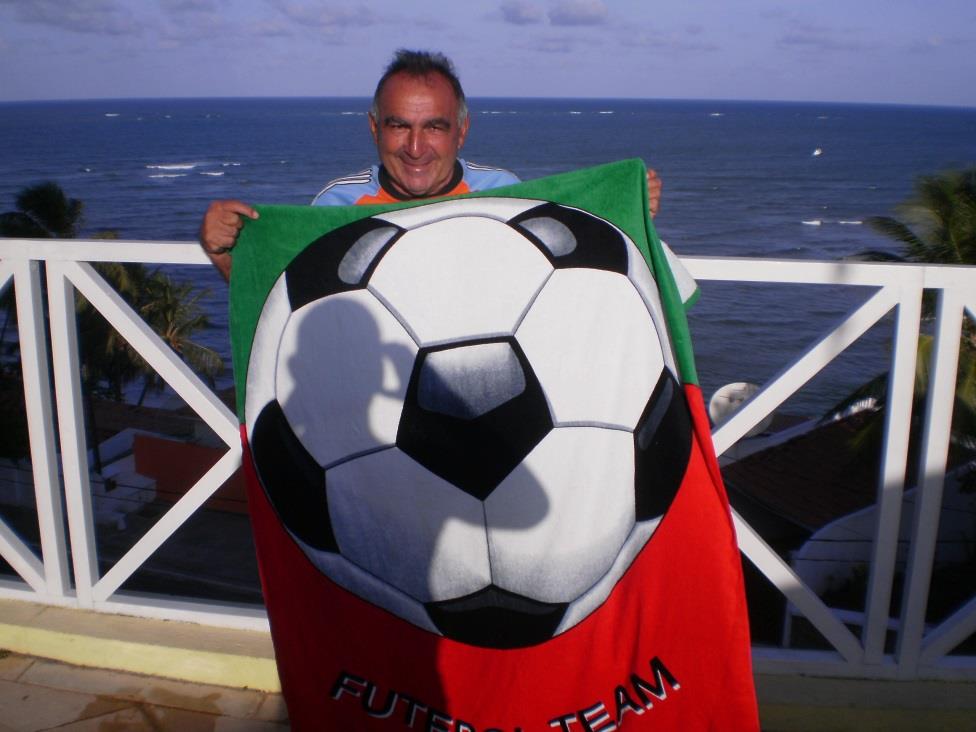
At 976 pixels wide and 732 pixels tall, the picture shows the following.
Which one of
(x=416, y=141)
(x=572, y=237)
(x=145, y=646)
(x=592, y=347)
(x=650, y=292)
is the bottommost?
(x=145, y=646)

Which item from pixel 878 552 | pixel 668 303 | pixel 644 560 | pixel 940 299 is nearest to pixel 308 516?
pixel 644 560

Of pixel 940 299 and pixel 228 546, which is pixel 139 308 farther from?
pixel 940 299

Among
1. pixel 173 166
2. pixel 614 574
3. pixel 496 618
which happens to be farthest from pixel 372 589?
pixel 173 166

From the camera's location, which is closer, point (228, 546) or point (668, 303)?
point (668, 303)

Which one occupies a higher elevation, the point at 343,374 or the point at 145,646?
the point at 343,374

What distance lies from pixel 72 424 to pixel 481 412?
1.44 m

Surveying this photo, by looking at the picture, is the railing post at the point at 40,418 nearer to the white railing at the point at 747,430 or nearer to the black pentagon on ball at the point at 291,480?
the white railing at the point at 747,430

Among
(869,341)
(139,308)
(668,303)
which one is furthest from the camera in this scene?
(869,341)

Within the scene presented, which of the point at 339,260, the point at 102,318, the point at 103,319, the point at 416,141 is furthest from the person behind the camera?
the point at 103,319

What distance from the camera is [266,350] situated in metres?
2.17

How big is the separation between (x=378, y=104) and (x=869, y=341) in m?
35.2

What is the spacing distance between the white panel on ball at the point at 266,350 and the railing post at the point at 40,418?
2.50ft

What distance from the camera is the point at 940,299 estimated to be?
2.18m

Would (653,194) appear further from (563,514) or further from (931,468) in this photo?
(931,468)
